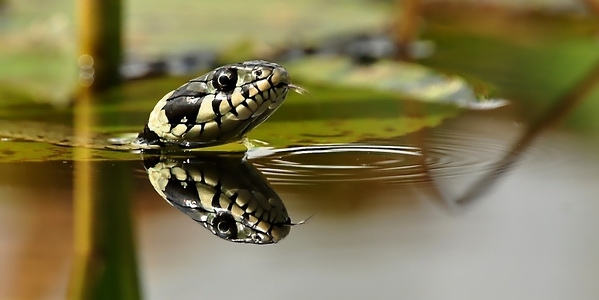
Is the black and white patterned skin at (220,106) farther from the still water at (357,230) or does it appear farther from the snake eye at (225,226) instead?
the snake eye at (225,226)

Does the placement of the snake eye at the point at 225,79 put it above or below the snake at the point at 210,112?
above

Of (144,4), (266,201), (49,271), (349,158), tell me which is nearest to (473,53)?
(144,4)

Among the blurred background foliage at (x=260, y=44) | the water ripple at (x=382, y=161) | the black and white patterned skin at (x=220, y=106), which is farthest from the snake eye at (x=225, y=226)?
the blurred background foliage at (x=260, y=44)

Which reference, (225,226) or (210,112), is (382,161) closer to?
(210,112)

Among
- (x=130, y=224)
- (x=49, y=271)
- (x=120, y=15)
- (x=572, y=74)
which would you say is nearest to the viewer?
(x=49, y=271)

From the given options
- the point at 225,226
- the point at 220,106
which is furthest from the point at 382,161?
the point at 225,226

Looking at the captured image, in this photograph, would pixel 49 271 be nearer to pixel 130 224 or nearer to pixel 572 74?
pixel 130 224

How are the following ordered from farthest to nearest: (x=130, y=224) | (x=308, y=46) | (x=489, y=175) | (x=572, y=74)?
(x=308, y=46) → (x=572, y=74) → (x=489, y=175) → (x=130, y=224)
